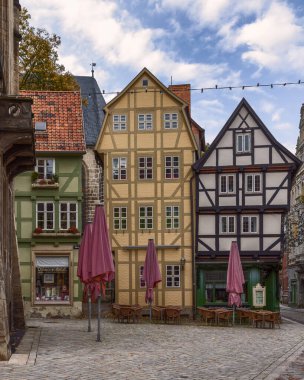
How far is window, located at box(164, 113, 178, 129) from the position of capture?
34.8m

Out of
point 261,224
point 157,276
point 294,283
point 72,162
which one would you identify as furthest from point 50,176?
point 294,283

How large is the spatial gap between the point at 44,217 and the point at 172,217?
633 cm

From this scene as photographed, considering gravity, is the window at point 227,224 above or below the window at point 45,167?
below

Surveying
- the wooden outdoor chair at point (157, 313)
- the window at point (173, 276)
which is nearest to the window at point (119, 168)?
the window at point (173, 276)

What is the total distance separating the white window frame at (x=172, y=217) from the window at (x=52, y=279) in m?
5.35

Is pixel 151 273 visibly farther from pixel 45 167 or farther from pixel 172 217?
pixel 45 167

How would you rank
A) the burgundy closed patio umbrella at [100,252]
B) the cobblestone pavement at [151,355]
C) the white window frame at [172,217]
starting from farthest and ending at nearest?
the white window frame at [172,217], the burgundy closed patio umbrella at [100,252], the cobblestone pavement at [151,355]

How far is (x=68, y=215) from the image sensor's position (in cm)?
3284

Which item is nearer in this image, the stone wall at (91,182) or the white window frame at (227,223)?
the white window frame at (227,223)

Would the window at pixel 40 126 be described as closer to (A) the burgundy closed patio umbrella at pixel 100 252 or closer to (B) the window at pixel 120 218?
(B) the window at pixel 120 218

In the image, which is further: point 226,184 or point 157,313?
point 226,184

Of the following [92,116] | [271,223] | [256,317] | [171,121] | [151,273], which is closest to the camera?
[256,317]

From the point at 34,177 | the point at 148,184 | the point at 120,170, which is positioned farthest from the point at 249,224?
the point at 34,177

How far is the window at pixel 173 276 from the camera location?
111 ft
